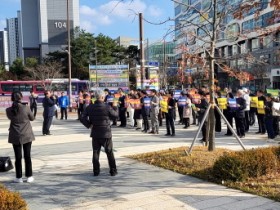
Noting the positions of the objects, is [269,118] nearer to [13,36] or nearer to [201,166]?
[201,166]

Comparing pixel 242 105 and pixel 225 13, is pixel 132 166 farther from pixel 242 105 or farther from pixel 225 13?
pixel 242 105

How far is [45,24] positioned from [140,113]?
92.6 m

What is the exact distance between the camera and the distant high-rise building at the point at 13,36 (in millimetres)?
128512

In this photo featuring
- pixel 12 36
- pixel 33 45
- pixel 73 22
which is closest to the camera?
pixel 73 22

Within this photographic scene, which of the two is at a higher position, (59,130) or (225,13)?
(225,13)

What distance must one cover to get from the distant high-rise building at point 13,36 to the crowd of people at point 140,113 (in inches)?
4476

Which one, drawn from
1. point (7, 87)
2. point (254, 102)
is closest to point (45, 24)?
point (7, 87)

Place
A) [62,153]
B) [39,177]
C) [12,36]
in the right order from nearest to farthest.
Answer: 1. [39,177]
2. [62,153]
3. [12,36]

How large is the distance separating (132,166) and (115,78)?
2720 centimetres

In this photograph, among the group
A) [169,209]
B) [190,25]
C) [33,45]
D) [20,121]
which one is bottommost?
[169,209]

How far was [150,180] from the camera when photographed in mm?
7012

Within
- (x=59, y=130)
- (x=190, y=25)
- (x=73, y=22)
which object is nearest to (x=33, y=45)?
(x=73, y=22)

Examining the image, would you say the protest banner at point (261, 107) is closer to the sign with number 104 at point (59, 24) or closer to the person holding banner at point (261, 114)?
the person holding banner at point (261, 114)

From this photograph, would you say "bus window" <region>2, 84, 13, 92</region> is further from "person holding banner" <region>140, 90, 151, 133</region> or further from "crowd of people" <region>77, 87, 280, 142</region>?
"person holding banner" <region>140, 90, 151, 133</region>
